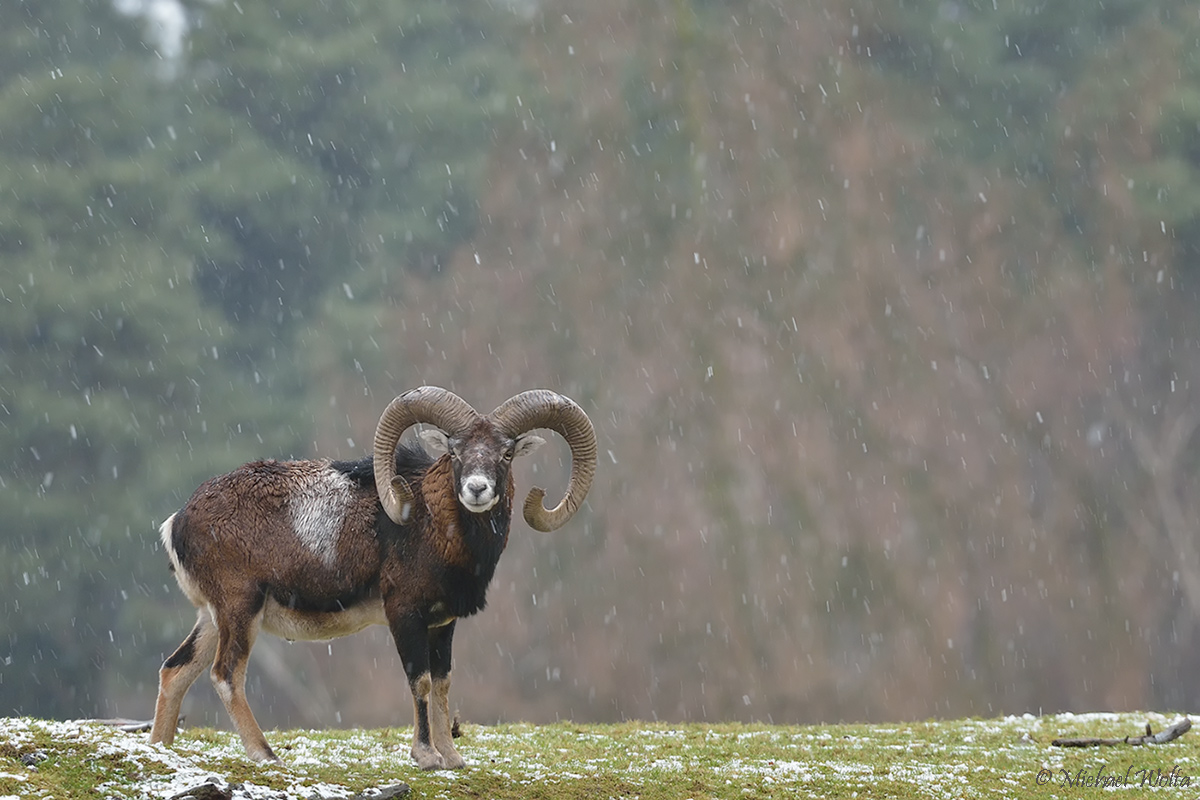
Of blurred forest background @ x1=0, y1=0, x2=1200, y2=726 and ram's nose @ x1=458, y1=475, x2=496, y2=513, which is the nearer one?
ram's nose @ x1=458, y1=475, x2=496, y2=513

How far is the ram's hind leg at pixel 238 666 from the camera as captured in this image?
10.6m

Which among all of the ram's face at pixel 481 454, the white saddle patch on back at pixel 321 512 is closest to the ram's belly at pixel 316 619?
the white saddle patch on back at pixel 321 512

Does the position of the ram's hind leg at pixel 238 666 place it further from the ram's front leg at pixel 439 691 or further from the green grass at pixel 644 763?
the ram's front leg at pixel 439 691

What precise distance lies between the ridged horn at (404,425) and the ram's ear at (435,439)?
0.22 ft

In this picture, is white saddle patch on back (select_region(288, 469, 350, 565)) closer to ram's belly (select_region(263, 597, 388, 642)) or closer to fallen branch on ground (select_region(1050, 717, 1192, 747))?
ram's belly (select_region(263, 597, 388, 642))

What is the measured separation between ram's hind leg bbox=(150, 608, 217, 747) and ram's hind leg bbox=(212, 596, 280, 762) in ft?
1.24

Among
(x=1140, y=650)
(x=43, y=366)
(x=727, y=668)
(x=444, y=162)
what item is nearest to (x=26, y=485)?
(x=43, y=366)

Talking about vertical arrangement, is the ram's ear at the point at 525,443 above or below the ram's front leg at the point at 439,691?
above

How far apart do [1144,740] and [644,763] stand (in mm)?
5179

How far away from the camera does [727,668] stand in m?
35.5

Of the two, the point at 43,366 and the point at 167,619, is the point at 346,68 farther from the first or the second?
the point at 167,619

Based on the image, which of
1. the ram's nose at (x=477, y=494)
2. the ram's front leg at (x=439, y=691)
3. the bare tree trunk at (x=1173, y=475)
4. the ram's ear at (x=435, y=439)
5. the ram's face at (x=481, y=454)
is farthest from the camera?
the bare tree trunk at (x=1173, y=475)

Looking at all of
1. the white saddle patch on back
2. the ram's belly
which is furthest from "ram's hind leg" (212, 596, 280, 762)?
the white saddle patch on back

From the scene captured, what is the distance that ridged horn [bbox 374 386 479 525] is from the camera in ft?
36.6
